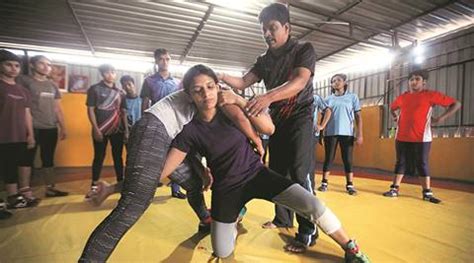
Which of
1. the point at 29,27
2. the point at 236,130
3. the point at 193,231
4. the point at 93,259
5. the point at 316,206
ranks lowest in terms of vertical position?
the point at 193,231

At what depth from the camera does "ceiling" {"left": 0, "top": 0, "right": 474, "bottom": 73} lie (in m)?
5.77

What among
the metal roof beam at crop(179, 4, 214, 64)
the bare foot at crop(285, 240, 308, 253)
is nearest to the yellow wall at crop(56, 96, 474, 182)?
the metal roof beam at crop(179, 4, 214, 64)

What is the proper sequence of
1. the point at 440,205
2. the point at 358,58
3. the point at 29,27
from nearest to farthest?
the point at 440,205 → the point at 29,27 → the point at 358,58

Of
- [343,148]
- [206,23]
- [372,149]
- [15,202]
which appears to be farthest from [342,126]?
[206,23]

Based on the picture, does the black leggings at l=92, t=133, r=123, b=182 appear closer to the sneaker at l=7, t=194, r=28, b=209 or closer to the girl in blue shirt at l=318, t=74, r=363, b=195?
the sneaker at l=7, t=194, r=28, b=209

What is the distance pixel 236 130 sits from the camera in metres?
1.53

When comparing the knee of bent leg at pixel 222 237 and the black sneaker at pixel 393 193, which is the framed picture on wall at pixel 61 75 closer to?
the knee of bent leg at pixel 222 237

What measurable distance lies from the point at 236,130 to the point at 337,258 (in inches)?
41.8

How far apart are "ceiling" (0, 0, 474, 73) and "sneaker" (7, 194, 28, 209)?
441cm

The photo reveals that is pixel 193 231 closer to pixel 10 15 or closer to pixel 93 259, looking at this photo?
pixel 93 259

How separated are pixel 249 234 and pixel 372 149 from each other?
602cm

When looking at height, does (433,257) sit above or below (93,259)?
below

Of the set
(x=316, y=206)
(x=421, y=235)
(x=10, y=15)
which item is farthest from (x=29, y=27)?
(x=421, y=235)

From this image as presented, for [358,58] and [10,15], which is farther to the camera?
[358,58]
